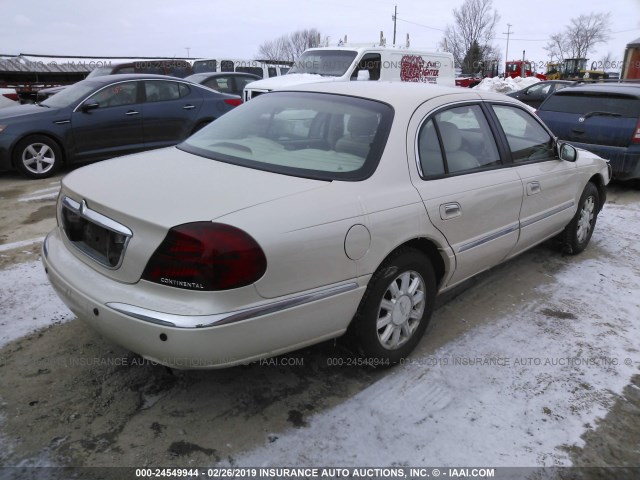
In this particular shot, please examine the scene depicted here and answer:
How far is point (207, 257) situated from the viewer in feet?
7.09

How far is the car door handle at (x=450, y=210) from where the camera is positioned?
307cm

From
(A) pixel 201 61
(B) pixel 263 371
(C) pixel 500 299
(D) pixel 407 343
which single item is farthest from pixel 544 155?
(A) pixel 201 61

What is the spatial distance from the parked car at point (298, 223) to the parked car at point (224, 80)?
28.6 feet

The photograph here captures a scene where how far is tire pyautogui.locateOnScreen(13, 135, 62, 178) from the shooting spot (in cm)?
728

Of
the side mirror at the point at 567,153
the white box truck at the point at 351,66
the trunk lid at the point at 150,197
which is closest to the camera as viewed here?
the trunk lid at the point at 150,197

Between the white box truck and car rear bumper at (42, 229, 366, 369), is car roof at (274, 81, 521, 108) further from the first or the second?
the white box truck

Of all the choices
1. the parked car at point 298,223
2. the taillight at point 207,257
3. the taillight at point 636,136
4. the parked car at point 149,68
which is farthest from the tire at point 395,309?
the parked car at point 149,68

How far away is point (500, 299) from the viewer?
4.08 m

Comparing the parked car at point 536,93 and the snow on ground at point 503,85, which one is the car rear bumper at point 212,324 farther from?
the snow on ground at point 503,85

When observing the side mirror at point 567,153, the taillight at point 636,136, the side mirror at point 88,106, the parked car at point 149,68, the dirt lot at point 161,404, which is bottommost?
the dirt lot at point 161,404

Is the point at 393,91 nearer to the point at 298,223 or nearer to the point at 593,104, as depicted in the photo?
the point at 298,223

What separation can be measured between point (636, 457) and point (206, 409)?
82.0 inches

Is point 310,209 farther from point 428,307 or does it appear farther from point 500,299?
point 500,299

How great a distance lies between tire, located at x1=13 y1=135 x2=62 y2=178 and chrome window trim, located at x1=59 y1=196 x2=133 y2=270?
5273 millimetres
